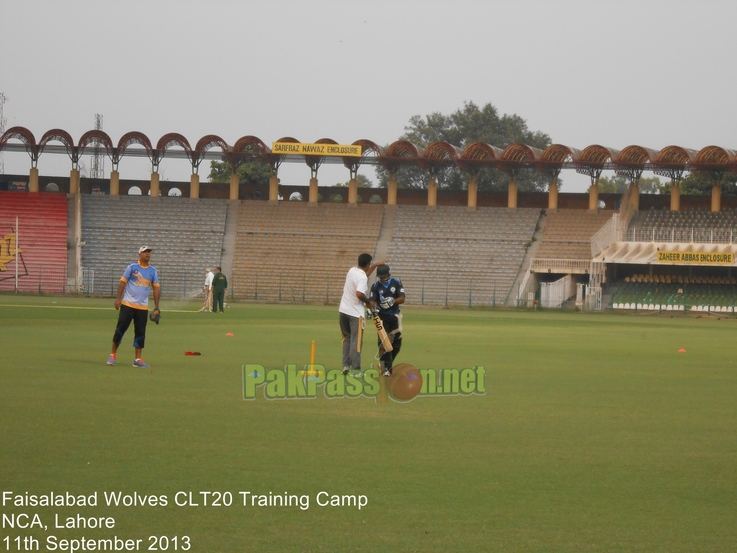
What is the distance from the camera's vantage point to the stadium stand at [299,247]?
5881cm

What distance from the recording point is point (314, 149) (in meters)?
66.7

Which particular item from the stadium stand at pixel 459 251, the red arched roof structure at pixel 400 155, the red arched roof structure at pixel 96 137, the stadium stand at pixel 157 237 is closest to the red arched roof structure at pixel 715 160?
the stadium stand at pixel 459 251

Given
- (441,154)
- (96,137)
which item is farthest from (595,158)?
(96,137)

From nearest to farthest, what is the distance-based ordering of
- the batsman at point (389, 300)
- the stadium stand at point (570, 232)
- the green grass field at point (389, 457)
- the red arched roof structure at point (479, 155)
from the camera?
the green grass field at point (389, 457) < the batsman at point (389, 300) < the stadium stand at point (570, 232) < the red arched roof structure at point (479, 155)

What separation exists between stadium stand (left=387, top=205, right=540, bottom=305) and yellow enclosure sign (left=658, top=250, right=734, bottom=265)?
8589mm

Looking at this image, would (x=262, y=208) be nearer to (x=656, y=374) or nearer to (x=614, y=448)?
(x=656, y=374)

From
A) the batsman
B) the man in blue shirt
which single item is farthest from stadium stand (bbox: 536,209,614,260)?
the batsman

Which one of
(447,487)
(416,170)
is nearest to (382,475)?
(447,487)

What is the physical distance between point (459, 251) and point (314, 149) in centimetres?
1240

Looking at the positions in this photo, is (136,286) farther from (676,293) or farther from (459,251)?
(459,251)

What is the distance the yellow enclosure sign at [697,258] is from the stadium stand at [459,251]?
28.2 ft

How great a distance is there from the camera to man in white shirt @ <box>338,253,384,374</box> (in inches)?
568

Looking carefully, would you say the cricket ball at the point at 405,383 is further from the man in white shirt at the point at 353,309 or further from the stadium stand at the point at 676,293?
the stadium stand at the point at 676,293

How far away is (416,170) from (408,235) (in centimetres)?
4263
